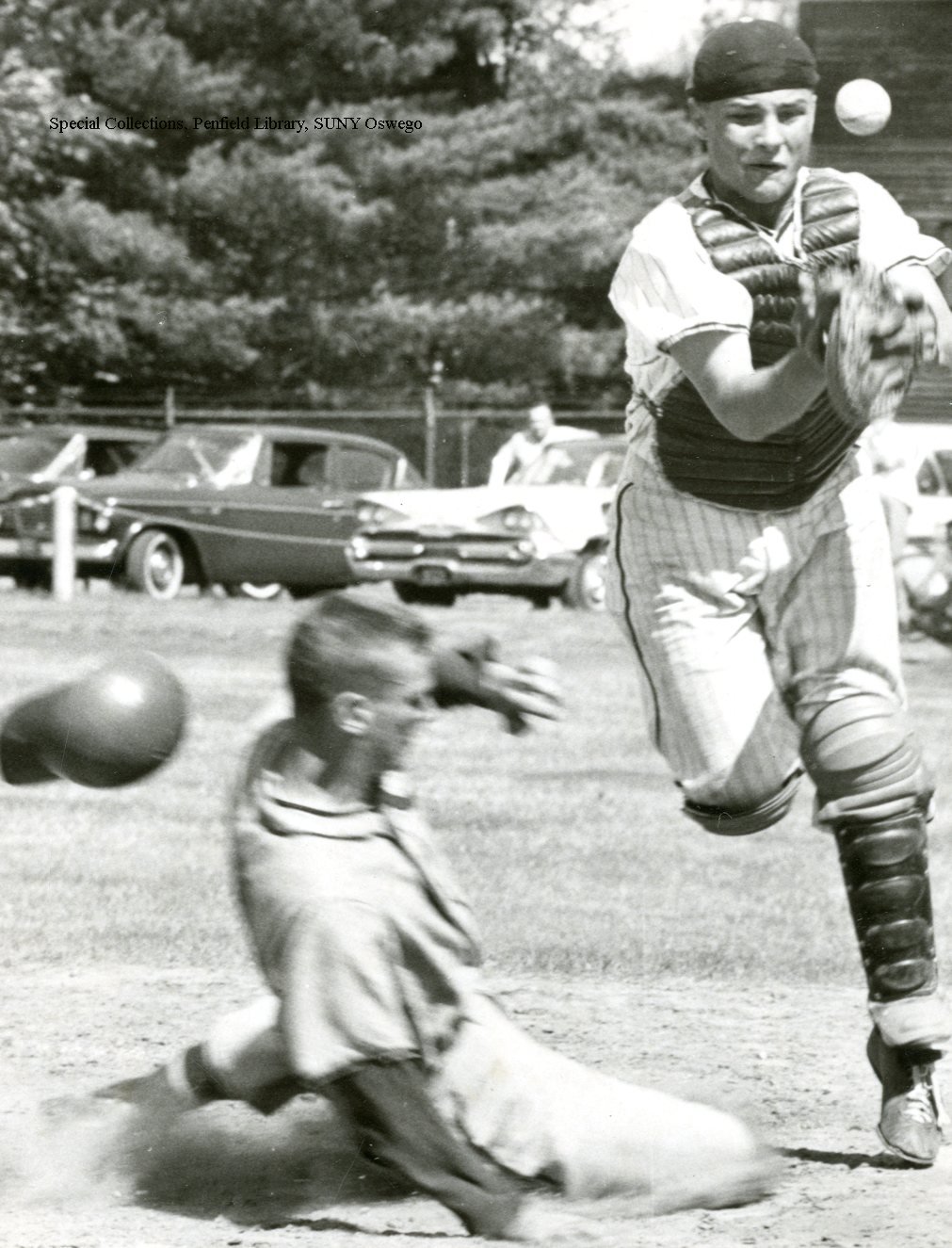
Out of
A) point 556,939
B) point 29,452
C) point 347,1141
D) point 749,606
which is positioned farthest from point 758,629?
point 29,452

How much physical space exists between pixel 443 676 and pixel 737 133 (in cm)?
110

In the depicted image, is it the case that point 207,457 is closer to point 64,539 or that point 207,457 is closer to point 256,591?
point 256,591

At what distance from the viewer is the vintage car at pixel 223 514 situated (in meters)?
20.4

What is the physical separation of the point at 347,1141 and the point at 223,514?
1688 centimetres

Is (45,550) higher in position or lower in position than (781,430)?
lower

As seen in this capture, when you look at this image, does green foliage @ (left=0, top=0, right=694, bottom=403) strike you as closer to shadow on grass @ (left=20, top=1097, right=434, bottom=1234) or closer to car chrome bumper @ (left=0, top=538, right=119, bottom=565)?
car chrome bumper @ (left=0, top=538, right=119, bottom=565)

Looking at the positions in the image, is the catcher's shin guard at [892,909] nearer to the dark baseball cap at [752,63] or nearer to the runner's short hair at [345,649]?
the runner's short hair at [345,649]

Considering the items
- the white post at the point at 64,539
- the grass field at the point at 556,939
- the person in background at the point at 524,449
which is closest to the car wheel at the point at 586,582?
the person in background at the point at 524,449

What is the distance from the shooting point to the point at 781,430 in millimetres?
4082

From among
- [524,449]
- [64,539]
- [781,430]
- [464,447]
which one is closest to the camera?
[781,430]

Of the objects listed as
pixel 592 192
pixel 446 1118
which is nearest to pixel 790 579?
pixel 446 1118

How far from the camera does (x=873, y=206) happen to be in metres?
4.20

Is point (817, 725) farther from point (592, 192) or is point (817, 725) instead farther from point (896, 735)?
point (592, 192)

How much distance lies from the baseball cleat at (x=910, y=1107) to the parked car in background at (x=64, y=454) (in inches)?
693
